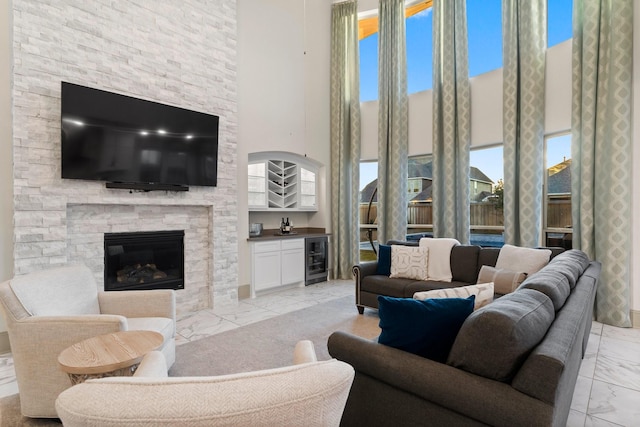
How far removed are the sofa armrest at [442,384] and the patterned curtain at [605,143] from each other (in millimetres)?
3580

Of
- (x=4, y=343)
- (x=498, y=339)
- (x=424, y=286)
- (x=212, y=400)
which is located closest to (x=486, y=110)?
(x=424, y=286)

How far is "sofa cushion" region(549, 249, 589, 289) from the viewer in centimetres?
230

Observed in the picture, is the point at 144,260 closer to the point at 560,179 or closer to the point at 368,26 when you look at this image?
the point at 560,179

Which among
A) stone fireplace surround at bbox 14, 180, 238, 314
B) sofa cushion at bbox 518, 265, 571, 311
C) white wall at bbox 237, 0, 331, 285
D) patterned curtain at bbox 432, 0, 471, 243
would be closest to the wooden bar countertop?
white wall at bbox 237, 0, 331, 285

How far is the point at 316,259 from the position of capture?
20.7 feet

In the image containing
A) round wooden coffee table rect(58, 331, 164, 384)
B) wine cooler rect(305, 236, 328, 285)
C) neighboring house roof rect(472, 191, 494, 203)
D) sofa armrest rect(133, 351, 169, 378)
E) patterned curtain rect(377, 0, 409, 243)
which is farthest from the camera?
wine cooler rect(305, 236, 328, 285)

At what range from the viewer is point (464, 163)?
5.20 m

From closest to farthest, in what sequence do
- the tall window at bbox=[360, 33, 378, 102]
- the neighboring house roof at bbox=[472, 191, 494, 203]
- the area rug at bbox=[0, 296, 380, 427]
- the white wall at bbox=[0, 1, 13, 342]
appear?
the area rug at bbox=[0, 296, 380, 427] → the white wall at bbox=[0, 1, 13, 342] → the neighboring house roof at bbox=[472, 191, 494, 203] → the tall window at bbox=[360, 33, 378, 102]

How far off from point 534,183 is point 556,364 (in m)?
3.90

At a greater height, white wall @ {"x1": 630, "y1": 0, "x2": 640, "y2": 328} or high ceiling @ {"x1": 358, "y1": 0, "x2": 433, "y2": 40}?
high ceiling @ {"x1": 358, "y1": 0, "x2": 433, "y2": 40}

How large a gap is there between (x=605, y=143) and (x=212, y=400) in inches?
189

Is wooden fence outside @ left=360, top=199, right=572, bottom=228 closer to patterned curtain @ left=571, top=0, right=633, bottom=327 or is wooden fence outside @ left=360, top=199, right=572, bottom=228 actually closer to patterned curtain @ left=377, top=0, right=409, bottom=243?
patterned curtain @ left=377, top=0, right=409, bottom=243

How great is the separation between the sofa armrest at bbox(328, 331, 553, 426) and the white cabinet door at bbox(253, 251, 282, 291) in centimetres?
364

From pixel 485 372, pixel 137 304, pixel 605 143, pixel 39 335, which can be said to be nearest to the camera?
pixel 485 372
